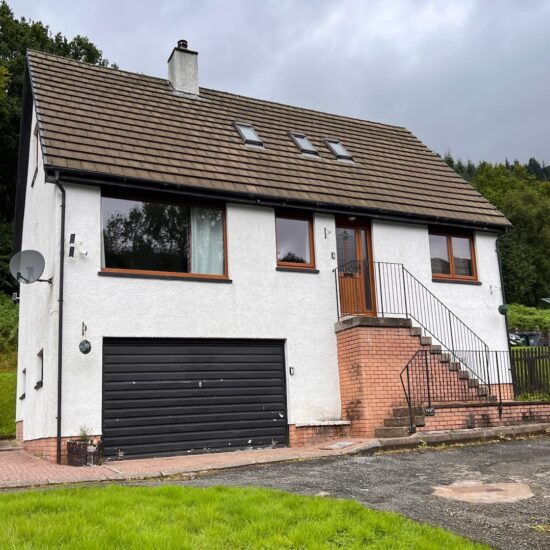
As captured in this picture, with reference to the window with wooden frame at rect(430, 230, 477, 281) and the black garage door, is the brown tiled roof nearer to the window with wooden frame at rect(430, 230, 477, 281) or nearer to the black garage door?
the window with wooden frame at rect(430, 230, 477, 281)

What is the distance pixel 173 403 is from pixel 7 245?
2419 cm

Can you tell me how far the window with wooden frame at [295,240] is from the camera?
43.8 ft

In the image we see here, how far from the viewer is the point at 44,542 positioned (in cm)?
464

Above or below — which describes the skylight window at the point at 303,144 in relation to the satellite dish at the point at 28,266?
above

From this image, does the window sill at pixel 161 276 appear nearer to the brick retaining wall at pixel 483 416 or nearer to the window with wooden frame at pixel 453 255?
the brick retaining wall at pixel 483 416

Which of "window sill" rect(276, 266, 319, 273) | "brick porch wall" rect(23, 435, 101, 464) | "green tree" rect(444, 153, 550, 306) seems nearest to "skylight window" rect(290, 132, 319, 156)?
"window sill" rect(276, 266, 319, 273)

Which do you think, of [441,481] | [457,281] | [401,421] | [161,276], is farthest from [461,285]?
[441,481]

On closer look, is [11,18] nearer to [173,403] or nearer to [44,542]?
[173,403]

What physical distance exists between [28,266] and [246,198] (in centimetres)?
429

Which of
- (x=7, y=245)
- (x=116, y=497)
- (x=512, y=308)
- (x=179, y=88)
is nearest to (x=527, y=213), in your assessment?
(x=512, y=308)

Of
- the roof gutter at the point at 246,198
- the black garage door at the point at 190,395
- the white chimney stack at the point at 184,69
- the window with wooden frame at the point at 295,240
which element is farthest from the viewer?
the white chimney stack at the point at 184,69

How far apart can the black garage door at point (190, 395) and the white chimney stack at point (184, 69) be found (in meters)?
7.39

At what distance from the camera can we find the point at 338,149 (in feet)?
54.0

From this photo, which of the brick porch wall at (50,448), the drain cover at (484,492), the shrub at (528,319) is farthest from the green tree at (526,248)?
the drain cover at (484,492)
